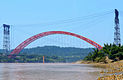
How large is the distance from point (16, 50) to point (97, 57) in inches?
1469

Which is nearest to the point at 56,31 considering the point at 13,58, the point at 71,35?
the point at 71,35

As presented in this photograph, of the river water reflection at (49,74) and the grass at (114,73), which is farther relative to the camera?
the river water reflection at (49,74)

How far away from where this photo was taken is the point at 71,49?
98812 millimetres

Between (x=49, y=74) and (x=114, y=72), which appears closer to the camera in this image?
(x=114, y=72)

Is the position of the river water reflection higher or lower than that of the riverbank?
lower

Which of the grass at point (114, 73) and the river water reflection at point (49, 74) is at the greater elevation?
the grass at point (114, 73)

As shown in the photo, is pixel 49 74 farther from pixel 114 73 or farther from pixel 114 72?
pixel 114 73

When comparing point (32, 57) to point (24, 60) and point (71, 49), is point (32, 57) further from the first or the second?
point (71, 49)

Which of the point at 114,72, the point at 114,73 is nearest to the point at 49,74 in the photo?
the point at 114,72

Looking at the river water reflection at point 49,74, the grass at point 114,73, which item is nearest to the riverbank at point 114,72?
the grass at point 114,73

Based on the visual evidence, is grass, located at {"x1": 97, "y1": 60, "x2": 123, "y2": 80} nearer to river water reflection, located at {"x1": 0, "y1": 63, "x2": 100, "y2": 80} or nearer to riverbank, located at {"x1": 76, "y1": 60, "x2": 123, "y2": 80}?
riverbank, located at {"x1": 76, "y1": 60, "x2": 123, "y2": 80}

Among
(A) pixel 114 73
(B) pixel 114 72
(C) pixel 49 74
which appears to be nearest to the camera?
(A) pixel 114 73

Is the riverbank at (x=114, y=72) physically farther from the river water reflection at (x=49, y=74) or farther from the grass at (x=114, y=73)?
the river water reflection at (x=49, y=74)

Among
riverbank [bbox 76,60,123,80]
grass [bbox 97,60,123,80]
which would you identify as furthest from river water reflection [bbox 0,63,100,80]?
grass [bbox 97,60,123,80]
